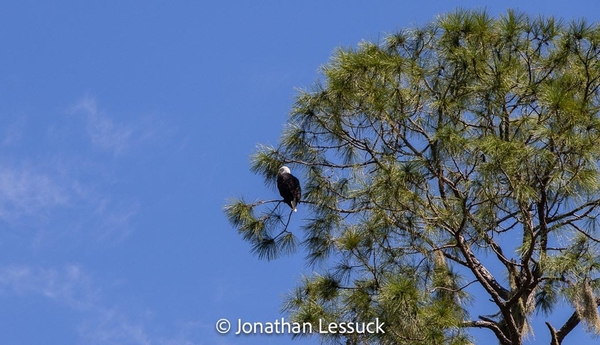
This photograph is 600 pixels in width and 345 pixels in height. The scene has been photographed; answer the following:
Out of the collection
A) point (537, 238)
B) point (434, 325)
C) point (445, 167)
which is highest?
point (445, 167)

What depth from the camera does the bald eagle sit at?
5.86 m

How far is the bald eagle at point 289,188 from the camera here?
231 inches

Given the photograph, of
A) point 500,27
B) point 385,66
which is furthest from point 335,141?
point 500,27

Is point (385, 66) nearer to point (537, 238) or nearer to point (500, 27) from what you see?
point (500, 27)

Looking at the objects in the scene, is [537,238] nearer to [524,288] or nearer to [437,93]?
[524,288]

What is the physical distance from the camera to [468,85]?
560 centimetres

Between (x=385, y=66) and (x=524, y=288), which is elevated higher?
(x=385, y=66)

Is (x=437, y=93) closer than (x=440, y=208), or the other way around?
(x=440, y=208)

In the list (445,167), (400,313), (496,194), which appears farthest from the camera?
(445,167)

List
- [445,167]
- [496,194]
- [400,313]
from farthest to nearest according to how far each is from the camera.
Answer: [445,167]
[496,194]
[400,313]

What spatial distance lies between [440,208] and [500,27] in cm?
99

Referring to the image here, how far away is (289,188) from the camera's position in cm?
587

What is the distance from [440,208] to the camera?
5246mm

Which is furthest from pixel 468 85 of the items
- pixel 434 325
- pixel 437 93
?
pixel 434 325
